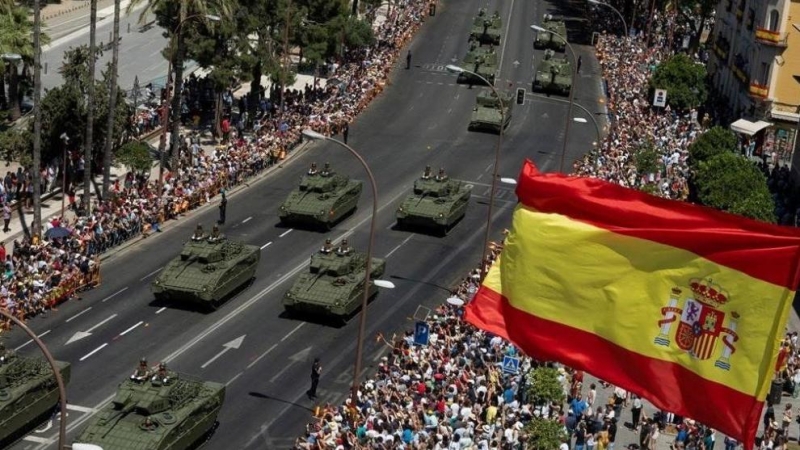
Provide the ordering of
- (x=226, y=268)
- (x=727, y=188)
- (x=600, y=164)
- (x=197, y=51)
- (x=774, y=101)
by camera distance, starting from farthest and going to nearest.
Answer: (x=774, y=101) < (x=197, y=51) < (x=600, y=164) < (x=727, y=188) < (x=226, y=268)

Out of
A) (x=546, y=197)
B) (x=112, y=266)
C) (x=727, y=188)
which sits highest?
(x=546, y=197)

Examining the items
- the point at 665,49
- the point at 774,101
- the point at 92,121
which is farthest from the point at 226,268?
the point at 665,49

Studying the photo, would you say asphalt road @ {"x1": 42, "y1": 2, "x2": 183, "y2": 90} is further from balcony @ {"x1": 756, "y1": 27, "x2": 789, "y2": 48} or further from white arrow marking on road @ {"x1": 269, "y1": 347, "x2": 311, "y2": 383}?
white arrow marking on road @ {"x1": 269, "y1": 347, "x2": 311, "y2": 383}

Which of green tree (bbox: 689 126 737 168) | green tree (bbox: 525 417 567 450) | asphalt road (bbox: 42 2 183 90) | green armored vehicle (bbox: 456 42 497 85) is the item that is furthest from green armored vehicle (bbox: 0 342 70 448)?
green armored vehicle (bbox: 456 42 497 85)

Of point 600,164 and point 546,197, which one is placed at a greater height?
point 546,197

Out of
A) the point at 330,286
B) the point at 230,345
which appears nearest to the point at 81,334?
the point at 230,345

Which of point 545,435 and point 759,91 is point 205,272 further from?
point 759,91

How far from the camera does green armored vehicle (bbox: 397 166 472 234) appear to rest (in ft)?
226

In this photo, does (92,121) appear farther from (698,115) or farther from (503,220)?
(698,115)

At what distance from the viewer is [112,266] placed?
63188mm

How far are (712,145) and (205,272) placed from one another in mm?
29560

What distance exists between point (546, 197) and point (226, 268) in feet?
114

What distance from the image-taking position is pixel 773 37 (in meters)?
89.9

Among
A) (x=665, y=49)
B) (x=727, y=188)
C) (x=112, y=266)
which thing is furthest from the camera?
(x=665, y=49)
